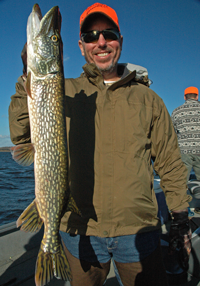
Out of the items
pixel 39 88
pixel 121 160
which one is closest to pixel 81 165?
pixel 121 160

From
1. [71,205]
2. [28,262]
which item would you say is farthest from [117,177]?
[28,262]

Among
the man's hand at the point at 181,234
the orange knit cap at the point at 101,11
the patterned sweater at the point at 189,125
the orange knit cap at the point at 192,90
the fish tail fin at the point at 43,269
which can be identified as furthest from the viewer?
the orange knit cap at the point at 192,90

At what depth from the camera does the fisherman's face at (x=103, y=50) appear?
2.19 metres

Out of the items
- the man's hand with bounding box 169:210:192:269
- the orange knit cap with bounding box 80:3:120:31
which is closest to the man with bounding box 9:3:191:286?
the man's hand with bounding box 169:210:192:269

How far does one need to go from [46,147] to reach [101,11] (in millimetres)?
1664

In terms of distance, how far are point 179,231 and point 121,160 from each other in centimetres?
96

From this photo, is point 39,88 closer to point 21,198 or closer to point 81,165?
point 81,165

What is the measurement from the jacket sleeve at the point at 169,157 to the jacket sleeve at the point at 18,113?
127 cm

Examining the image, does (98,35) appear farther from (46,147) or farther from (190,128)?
(190,128)

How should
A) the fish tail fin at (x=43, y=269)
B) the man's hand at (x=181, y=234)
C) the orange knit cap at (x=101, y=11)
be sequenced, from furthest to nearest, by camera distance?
the orange knit cap at (x=101, y=11), the man's hand at (x=181, y=234), the fish tail fin at (x=43, y=269)

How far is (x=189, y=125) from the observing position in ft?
18.7

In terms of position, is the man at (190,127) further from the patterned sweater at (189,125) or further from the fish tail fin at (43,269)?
the fish tail fin at (43,269)

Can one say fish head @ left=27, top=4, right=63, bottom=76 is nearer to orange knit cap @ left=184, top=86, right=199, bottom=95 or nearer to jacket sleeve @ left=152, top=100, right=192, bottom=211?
jacket sleeve @ left=152, top=100, right=192, bottom=211

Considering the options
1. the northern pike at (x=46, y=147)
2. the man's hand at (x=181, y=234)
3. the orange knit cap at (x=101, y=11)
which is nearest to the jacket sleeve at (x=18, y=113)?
the northern pike at (x=46, y=147)
